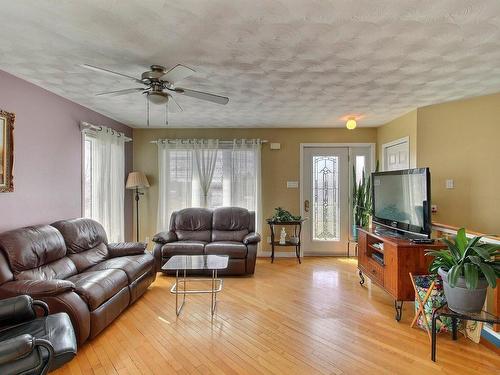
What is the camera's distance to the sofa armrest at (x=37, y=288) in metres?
2.16

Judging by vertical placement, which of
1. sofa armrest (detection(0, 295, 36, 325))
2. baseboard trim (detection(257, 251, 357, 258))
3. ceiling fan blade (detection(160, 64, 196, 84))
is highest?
ceiling fan blade (detection(160, 64, 196, 84))

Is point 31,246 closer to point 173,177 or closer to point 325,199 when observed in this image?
point 173,177

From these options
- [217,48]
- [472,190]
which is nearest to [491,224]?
[472,190]

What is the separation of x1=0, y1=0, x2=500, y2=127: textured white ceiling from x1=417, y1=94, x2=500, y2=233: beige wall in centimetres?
31

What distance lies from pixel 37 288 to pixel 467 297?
3.30 m

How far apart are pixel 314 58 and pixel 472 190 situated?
105 inches

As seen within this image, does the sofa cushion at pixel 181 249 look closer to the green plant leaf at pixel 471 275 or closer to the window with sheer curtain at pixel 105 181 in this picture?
the window with sheer curtain at pixel 105 181

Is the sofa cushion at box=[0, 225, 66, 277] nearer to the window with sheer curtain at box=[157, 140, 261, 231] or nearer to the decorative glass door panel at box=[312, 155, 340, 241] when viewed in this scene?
the window with sheer curtain at box=[157, 140, 261, 231]

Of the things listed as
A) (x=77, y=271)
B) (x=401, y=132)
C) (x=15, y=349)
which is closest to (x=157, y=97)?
(x=15, y=349)

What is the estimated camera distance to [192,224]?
4.74m

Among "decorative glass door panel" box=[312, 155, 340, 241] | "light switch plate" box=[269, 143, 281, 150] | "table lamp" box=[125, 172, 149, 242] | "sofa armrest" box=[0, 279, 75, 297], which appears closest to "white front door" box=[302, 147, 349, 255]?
"decorative glass door panel" box=[312, 155, 340, 241]

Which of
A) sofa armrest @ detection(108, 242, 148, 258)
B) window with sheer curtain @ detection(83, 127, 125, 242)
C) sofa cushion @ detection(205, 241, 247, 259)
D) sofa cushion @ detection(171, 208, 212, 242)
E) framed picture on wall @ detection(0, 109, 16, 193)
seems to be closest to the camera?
framed picture on wall @ detection(0, 109, 16, 193)

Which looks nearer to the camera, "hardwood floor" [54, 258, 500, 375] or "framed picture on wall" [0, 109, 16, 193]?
"hardwood floor" [54, 258, 500, 375]

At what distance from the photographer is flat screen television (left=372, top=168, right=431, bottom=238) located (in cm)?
283
